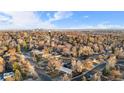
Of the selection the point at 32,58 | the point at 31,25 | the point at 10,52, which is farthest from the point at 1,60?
the point at 31,25

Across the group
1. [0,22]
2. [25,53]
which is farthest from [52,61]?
[0,22]
